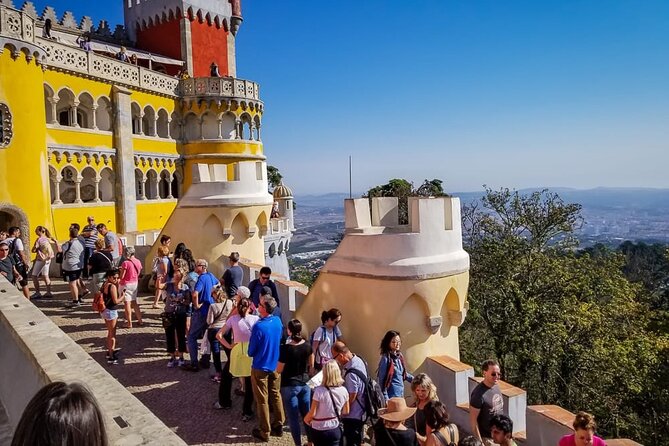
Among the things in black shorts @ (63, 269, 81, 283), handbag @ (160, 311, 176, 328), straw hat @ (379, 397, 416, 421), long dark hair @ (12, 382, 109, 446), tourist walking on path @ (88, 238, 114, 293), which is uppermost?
long dark hair @ (12, 382, 109, 446)

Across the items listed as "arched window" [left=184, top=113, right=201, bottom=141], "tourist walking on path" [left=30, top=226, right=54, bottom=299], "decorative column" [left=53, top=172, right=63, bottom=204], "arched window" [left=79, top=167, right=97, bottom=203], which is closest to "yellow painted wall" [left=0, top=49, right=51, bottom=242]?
"decorative column" [left=53, top=172, right=63, bottom=204]

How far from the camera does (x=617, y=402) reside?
17656 millimetres

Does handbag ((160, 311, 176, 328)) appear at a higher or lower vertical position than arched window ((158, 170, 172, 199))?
lower

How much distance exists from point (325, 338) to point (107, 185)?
70.4 ft

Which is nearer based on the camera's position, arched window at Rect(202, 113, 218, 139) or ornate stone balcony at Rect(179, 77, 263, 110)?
ornate stone balcony at Rect(179, 77, 263, 110)

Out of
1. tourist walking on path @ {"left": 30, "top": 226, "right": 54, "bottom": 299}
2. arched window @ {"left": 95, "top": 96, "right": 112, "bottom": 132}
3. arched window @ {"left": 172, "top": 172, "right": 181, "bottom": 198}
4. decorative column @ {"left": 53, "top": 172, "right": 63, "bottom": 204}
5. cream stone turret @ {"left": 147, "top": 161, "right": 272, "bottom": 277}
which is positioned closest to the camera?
Result: tourist walking on path @ {"left": 30, "top": 226, "right": 54, "bottom": 299}

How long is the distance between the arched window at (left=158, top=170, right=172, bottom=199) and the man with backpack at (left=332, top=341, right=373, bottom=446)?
24.2 meters

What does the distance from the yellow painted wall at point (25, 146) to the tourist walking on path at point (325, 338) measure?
13.6m

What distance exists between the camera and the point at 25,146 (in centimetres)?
1566

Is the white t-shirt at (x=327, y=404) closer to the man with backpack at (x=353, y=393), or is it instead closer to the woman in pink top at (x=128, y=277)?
the man with backpack at (x=353, y=393)

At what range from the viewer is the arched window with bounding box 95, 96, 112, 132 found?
76.9 ft

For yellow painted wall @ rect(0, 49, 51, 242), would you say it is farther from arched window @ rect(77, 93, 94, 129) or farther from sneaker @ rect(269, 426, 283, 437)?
sneaker @ rect(269, 426, 283, 437)

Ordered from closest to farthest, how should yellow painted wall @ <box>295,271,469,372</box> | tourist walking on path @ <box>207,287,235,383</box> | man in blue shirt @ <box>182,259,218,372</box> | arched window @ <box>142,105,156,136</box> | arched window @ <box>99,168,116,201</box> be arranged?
yellow painted wall @ <box>295,271,469,372</box>
tourist walking on path @ <box>207,287,235,383</box>
man in blue shirt @ <box>182,259,218,372</box>
arched window @ <box>99,168,116,201</box>
arched window @ <box>142,105,156,136</box>

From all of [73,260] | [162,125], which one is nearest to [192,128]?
[162,125]
